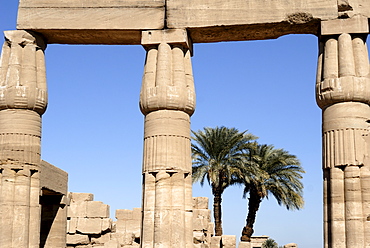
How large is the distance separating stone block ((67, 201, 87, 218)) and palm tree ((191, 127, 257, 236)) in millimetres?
6667

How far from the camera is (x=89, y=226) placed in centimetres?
2711

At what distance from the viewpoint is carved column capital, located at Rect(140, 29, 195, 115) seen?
17016 mm

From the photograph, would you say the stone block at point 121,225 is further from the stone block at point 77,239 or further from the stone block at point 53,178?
the stone block at point 53,178

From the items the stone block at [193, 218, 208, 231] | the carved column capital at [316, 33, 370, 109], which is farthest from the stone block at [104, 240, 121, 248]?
the carved column capital at [316, 33, 370, 109]

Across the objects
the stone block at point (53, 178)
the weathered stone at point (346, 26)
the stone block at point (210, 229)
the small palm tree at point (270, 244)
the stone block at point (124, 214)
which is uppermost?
the weathered stone at point (346, 26)

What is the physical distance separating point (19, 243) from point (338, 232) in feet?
26.2

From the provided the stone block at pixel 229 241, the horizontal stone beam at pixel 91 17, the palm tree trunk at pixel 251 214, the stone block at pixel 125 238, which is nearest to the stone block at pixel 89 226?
the stone block at pixel 125 238

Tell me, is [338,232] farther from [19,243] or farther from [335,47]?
[19,243]

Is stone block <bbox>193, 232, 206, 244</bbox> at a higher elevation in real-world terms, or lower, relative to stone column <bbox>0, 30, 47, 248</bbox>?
lower

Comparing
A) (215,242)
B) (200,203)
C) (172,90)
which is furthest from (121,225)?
(172,90)

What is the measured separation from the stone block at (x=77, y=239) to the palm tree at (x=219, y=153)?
23.0ft

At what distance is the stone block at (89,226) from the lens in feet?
88.6

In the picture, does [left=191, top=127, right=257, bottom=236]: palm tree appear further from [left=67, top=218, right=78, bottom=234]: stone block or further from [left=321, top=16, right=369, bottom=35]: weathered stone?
[left=321, top=16, right=369, bottom=35]: weathered stone

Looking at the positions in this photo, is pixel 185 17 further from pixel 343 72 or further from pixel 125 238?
pixel 125 238
